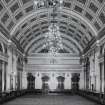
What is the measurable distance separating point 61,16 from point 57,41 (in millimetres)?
8883

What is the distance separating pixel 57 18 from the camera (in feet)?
125

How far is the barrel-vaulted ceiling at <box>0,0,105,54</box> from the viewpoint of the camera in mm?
28672

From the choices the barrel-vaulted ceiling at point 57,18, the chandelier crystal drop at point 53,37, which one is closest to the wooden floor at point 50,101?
the chandelier crystal drop at point 53,37

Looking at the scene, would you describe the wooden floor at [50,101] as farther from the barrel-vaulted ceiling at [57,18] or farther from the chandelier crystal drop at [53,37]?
the barrel-vaulted ceiling at [57,18]

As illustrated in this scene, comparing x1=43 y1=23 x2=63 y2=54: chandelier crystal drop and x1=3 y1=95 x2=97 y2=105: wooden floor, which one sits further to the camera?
x1=43 y1=23 x2=63 y2=54: chandelier crystal drop

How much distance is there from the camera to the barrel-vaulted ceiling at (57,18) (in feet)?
94.1

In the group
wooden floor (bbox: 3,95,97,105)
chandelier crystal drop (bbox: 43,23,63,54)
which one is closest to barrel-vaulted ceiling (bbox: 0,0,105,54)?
chandelier crystal drop (bbox: 43,23,63,54)

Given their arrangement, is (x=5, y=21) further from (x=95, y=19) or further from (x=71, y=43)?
(x=71, y=43)

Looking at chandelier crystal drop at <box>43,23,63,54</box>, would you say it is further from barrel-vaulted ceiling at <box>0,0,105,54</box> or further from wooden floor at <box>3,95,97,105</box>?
wooden floor at <box>3,95,97,105</box>

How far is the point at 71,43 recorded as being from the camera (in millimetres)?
49750

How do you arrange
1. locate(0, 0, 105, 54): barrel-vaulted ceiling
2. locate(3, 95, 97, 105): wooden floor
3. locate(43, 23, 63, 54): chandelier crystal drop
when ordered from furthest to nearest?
1. locate(0, 0, 105, 54): barrel-vaulted ceiling
2. locate(43, 23, 63, 54): chandelier crystal drop
3. locate(3, 95, 97, 105): wooden floor

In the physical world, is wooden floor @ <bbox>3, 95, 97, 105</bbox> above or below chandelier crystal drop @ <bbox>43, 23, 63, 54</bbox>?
below

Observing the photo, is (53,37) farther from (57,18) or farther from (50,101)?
(57,18)

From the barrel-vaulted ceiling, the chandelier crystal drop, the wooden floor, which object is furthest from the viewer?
the barrel-vaulted ceiling
